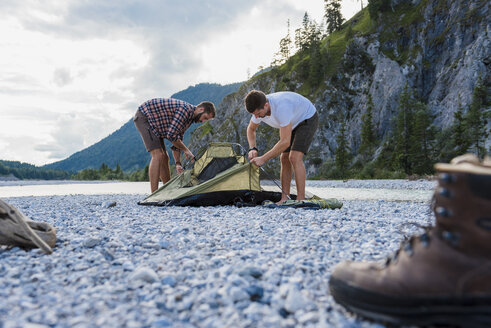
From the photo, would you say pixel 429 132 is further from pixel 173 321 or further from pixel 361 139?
pixel 173 321

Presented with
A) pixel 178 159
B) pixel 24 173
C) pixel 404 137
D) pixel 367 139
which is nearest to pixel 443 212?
pixel 178 159

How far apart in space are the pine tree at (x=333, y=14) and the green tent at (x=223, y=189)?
99424 millimetres

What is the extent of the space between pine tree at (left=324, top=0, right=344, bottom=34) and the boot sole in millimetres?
104416

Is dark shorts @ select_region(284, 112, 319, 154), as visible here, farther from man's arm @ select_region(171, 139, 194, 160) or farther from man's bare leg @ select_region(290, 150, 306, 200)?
man's arm @ select_region(171, 139, 194, 160)

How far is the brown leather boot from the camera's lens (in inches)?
54.8

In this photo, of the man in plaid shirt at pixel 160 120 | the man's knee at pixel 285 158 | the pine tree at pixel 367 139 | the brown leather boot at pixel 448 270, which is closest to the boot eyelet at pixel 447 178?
the brown leather boot at pixel 448 270

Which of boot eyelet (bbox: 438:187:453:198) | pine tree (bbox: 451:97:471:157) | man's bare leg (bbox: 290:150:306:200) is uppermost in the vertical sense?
pine tree (bbox: 451:97:471:157)

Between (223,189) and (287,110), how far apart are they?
2.34 m

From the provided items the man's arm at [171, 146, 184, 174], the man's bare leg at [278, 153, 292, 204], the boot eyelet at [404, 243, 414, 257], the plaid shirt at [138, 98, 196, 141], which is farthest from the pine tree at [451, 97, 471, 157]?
the boot eyelet at [404, 243, 414, 257]

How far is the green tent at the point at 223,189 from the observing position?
6.87 meters

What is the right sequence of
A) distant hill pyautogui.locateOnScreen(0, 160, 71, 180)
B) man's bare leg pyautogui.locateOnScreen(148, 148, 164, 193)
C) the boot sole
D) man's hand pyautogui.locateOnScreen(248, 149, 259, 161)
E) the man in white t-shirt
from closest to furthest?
the boot sole → the man in white t-shirt → man's hand pyautogui.locateOnScreen(248, 149, 259, 161) → man's bare leg pyautogui.locateOnScreen(148, 148, 164, 193) → distant hill pyautogui.locateOnScreen(0, 160, 71, 180)

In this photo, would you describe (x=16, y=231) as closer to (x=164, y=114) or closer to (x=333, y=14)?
(x=164, y=114)

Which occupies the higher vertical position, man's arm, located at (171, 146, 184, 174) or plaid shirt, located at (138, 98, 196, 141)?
plaid shirt, located at (138, 98, 196, 141)

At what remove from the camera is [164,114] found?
7.68m
